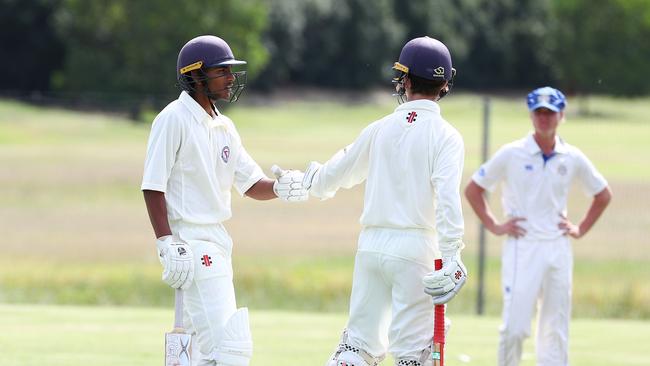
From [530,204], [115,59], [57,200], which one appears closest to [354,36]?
[115,59]

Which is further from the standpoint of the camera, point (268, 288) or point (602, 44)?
point (602, 44)

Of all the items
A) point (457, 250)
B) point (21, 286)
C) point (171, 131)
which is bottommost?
point (21, 286)

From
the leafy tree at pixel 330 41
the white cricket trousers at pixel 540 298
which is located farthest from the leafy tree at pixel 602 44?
the white cricket trousers at pixel 540 298

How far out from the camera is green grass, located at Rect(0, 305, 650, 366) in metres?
9.52

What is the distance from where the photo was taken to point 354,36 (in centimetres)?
7862

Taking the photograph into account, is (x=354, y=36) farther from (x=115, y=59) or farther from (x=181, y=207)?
(x=181, y=207)

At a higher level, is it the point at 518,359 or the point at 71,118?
the point at 71,118

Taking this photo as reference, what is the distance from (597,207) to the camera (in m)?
9.12

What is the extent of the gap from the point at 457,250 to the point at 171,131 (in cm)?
151

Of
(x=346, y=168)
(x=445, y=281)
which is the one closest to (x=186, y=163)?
(x=346, y=168)

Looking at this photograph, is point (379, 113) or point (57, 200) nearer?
→ point (57, 200)

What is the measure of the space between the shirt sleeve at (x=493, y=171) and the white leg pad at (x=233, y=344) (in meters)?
2.98

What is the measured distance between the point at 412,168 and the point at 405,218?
0.24m

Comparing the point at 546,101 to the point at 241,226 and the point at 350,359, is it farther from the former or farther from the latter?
the point at 241,226
